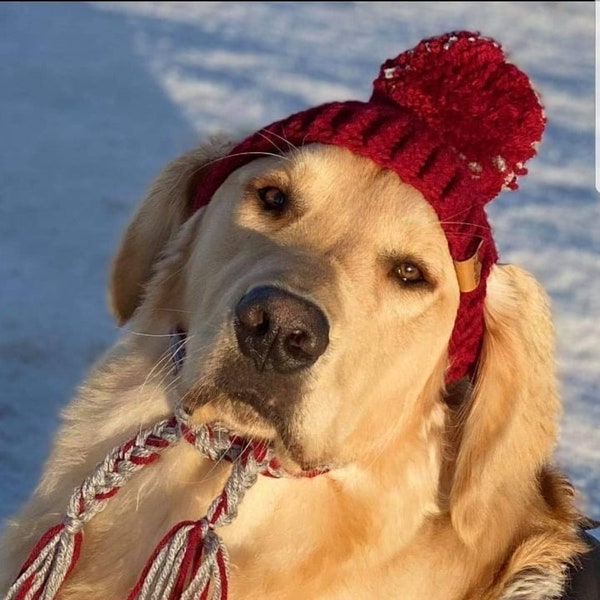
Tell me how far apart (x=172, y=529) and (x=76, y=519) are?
0.25 metres

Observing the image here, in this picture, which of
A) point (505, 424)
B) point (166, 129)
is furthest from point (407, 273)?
point (166, 129)

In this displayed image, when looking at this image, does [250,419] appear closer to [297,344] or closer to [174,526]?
[297,344]

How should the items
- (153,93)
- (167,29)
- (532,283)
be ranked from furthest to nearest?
(167,29)
(153,93)
(532,283)

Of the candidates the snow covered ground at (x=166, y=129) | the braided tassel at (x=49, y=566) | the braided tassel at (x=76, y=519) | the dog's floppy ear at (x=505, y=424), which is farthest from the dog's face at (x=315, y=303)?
the snow covered ground at (x=166, y=129)

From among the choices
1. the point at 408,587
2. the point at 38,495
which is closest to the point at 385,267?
the point at 408,587

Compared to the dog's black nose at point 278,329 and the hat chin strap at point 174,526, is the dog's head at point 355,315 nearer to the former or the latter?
the dog's black nose at point 278,329

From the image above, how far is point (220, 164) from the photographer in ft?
9.04

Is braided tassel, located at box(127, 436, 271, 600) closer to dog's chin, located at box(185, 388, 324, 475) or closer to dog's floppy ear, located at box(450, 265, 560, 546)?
dog's chin, located at box(185, 388, 324, 475)

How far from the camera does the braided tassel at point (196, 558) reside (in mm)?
2283

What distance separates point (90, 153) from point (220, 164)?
4.30 m

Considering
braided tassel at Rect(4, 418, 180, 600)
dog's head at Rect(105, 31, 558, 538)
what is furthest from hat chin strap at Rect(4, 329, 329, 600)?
dog's head at Rect(105, 31, 558, 538)

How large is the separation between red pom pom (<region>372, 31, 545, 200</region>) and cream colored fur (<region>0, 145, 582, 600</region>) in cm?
19

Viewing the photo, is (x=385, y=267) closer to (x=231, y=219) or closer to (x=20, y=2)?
(x=231, y=219)

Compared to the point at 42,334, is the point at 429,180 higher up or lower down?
higher up
